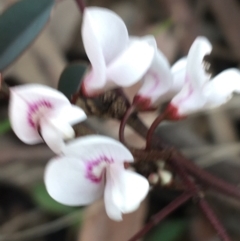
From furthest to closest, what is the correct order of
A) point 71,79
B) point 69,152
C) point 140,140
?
point 140,140
point 71,79
point 69,152

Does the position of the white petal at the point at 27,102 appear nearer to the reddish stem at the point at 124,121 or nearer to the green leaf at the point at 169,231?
the reddish stem at the point at 124,121

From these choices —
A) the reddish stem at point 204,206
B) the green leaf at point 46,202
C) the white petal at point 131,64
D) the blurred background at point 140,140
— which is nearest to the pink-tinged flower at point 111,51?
the white petal at point 131,64

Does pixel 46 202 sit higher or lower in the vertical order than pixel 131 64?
lower

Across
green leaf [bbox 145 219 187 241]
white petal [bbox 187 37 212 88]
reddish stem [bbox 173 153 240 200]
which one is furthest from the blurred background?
white petal [bbox 187 37 212 88]

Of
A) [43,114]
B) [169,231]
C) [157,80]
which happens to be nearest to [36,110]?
[43,114]

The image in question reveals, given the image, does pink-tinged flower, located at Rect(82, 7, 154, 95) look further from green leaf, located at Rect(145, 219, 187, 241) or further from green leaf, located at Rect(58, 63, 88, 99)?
green leaf, located at Rect(145, 219, 187, 241)

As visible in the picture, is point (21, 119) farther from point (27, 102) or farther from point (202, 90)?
point (202, 90)

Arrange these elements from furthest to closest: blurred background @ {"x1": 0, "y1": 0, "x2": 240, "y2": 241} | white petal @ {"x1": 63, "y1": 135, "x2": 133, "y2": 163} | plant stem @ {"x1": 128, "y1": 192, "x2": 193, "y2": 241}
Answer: blurred background @ {"x1": 0, "y1": 0, "x2": 240, "y2": 241}
plant stem @ {"x1": 128, "y1": 192, "x2": 193, "y2": 241}
white petal @ {"x1": 63, "y1": 135, "x2": 133, "y2": 163}
